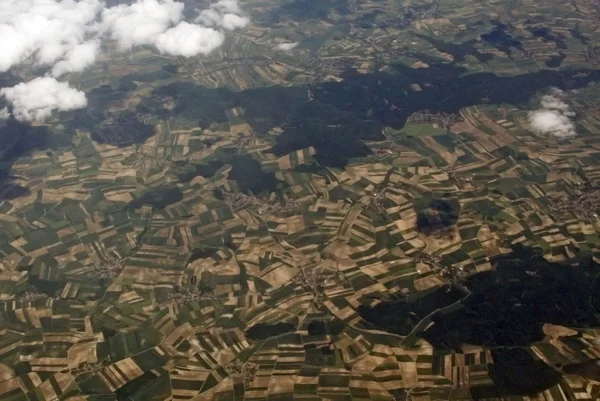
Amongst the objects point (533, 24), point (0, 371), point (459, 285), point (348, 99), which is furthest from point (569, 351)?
point (533, 24)

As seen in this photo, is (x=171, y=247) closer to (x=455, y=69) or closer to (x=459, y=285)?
(x=459, y=285)

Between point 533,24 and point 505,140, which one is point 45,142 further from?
point 533,24

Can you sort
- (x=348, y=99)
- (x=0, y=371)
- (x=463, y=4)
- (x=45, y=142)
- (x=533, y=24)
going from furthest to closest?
(x=463, y=4), (x=533, y=24), (x=348, y=99), (x=45, y=142), (x=0, y=371)

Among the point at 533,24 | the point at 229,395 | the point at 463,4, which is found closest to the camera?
the point at 229,395

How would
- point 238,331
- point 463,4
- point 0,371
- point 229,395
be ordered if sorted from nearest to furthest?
point 229,395, point 0,371, point 238,331, point 463,4

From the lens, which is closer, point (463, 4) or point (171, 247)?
point (171, 247)

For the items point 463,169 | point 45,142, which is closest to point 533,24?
point 463,169
